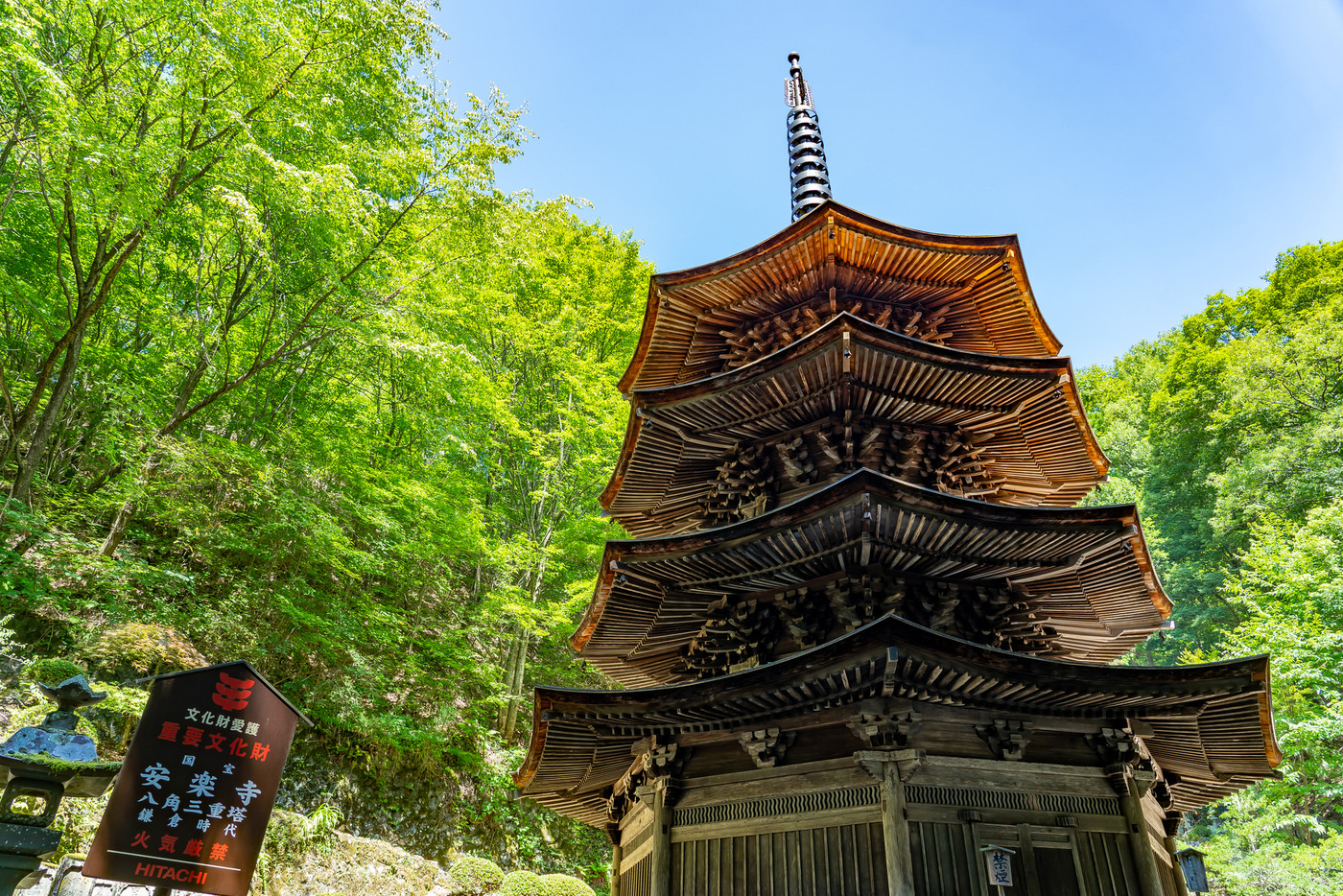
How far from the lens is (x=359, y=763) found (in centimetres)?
1402

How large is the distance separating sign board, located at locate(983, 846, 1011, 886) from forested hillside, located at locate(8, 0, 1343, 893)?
34.2 feet

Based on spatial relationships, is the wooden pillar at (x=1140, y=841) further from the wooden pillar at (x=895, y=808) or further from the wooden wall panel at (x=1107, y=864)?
the wooden pillar at (x=895, y=808)

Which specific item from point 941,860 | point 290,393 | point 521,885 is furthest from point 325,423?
point 941,860

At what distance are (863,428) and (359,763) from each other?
12.3m

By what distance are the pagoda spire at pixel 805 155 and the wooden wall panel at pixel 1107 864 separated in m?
9.54

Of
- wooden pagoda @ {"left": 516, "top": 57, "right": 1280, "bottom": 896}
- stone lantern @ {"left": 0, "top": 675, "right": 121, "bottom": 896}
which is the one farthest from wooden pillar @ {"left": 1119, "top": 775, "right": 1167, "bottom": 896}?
stone lantern @ {"left": 0, "top": 675, "right": 121, "bottom": 896}

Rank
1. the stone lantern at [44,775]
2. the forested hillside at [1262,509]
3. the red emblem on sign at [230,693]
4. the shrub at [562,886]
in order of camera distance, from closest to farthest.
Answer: the stone lantern at [44,775], the red emblem on sign at [230,693], the shrub at [562,886], the forested hillside at [1262,509]

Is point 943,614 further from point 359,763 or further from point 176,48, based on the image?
point 176,48

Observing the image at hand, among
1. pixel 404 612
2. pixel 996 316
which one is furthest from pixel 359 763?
pixel 996 316

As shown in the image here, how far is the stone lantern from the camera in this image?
4.47 m

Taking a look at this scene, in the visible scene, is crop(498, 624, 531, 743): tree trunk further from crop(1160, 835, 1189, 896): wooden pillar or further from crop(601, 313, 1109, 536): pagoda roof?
crop(1160, 835, 1189, 896): wooden pillar

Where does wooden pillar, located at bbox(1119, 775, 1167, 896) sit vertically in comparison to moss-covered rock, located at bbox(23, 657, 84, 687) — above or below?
below

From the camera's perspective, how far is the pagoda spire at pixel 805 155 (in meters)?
12.3

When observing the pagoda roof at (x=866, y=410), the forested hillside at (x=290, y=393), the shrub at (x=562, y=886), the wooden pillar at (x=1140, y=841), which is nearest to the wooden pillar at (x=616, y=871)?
the shrub at (x=562, y=886)
